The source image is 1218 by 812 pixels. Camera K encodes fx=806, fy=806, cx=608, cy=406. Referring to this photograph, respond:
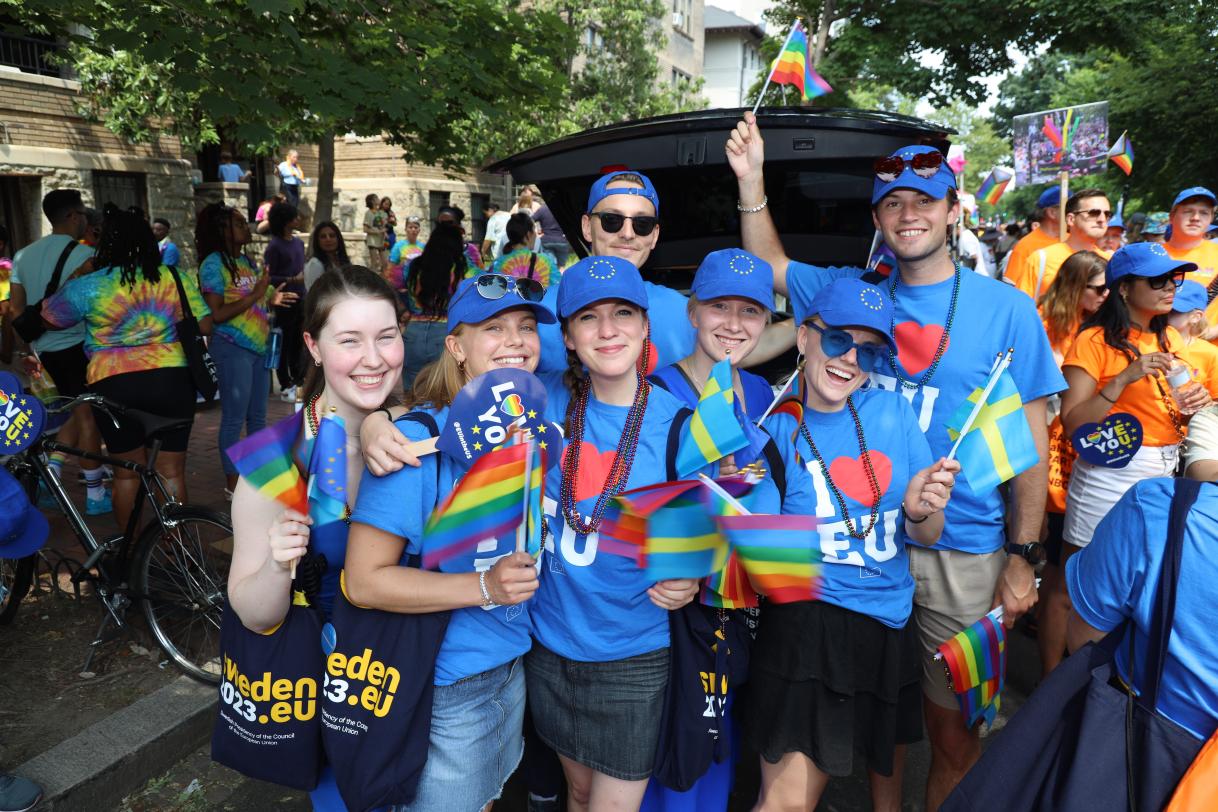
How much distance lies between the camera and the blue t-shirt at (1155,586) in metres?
1.46

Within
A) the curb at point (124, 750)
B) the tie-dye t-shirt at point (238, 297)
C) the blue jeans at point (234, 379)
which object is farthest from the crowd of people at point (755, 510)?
the blue jeans at point (234, 379)

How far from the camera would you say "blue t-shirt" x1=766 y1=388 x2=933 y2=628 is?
2.24m

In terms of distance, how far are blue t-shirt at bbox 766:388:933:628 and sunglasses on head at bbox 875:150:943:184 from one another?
741 millimetres

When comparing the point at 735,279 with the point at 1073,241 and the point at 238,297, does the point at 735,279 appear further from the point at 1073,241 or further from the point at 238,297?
the point at 1073,241

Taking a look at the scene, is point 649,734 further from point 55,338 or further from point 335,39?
point 55,338

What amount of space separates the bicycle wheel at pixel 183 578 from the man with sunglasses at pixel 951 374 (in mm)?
3014

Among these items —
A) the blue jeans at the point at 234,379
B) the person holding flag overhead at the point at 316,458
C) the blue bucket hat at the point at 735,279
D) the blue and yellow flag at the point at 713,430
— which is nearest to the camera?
the person holding flag overhead at the point at 316,458

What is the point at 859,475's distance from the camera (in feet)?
7.38

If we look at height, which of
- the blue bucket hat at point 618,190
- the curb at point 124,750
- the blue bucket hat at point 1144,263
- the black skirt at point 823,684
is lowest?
the curb at point 124,750

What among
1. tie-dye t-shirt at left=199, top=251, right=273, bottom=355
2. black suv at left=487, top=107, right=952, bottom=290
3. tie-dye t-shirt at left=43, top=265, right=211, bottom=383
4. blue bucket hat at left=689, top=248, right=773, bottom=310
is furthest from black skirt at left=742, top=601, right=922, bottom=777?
tie-dye t-shirt at left=199, top=251, right=273, bottom=355

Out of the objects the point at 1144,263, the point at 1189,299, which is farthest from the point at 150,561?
the point at 1189,299

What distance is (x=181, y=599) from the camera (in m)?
3.82

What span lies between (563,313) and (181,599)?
9.12 ft

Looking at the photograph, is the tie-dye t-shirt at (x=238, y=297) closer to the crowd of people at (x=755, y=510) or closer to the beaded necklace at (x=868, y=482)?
the crowd of people at (x=755, y=510)
